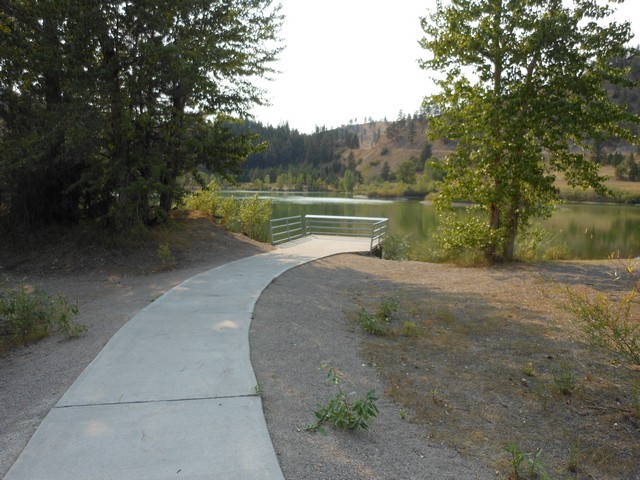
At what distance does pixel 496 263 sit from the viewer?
43.7 feet

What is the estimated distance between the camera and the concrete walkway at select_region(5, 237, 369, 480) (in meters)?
3.12

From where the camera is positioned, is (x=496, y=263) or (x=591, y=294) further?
(x=496, y=263)

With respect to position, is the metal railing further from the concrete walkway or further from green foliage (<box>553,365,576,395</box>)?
green foliage (<box>553,365,576,395</box>)

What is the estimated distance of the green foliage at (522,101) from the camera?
11.4 metres

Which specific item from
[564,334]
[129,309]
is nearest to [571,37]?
[564,334]

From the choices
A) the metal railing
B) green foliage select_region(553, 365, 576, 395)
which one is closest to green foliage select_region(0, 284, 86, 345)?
green foliage select_region(553, 365, 576, 395)

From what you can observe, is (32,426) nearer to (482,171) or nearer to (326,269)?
(326,269)

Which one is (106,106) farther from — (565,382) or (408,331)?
(565,382)

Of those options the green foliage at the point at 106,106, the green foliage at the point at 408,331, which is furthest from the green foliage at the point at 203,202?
the green foliage at the point at 408,331

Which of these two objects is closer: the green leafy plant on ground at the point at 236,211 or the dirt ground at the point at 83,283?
the dirt ground at the point at 83,283

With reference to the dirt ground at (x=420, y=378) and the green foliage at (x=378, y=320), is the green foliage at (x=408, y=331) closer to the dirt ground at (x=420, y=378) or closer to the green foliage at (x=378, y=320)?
the dirt ground at (x=420, y=378)

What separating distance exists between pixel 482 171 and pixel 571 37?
372 centimetres

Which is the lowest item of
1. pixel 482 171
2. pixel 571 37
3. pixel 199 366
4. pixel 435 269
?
pixel 435 269

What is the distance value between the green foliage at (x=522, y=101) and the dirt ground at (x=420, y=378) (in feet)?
11.3
